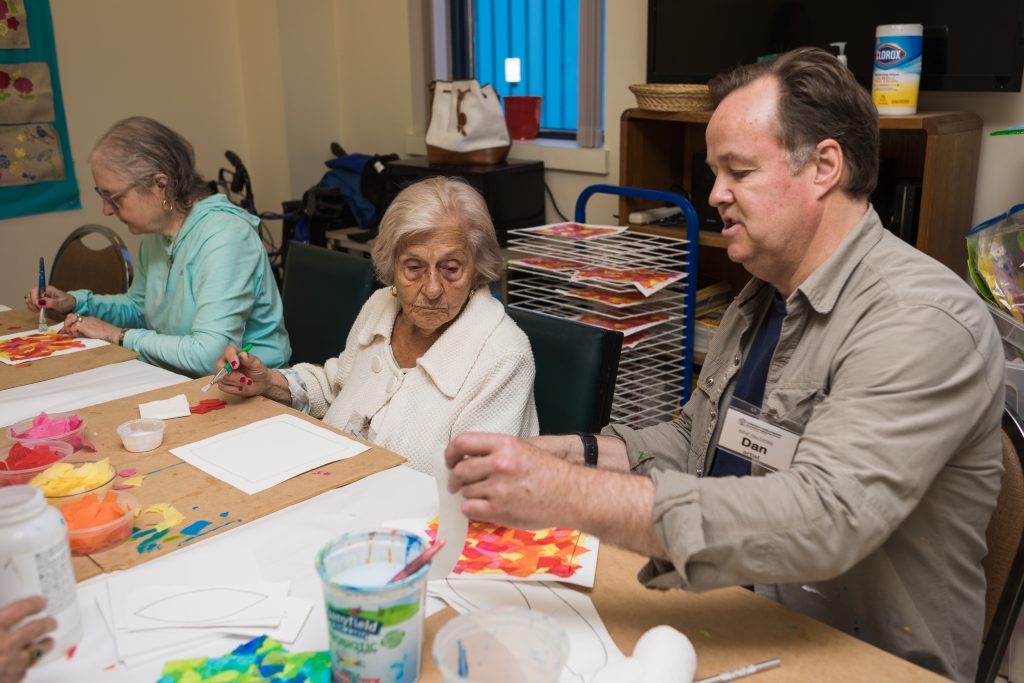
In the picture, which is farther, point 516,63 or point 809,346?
point 516,63

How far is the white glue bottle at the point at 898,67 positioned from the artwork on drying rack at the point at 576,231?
2.82 feet

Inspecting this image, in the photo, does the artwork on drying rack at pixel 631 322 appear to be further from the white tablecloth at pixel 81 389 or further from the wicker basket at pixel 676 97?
the white tablecloth at pixel 81 389

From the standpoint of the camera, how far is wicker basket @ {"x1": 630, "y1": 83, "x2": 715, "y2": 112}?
268 cm

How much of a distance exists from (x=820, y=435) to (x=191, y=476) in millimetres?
1015

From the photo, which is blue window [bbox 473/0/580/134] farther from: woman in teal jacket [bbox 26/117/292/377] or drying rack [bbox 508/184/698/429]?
woman in teal jacket [bbox 26/117/292/377]

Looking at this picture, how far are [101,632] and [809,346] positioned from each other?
1020 millimetres

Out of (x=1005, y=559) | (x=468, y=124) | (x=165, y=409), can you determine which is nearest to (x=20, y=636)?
(x=165, y=409)

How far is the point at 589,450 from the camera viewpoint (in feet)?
4.91

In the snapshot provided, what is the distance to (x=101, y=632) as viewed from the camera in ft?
3.34

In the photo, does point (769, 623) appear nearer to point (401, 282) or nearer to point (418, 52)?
point (401, 282)

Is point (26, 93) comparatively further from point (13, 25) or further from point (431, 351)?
point (431, 351)

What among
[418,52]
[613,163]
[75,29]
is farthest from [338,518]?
[75,29]

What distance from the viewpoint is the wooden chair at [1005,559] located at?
3.92 ft

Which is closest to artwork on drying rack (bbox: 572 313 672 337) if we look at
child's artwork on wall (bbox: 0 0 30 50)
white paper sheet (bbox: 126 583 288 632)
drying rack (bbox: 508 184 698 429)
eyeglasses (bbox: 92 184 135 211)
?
drying rack (bbox: 508 184 698 429)
